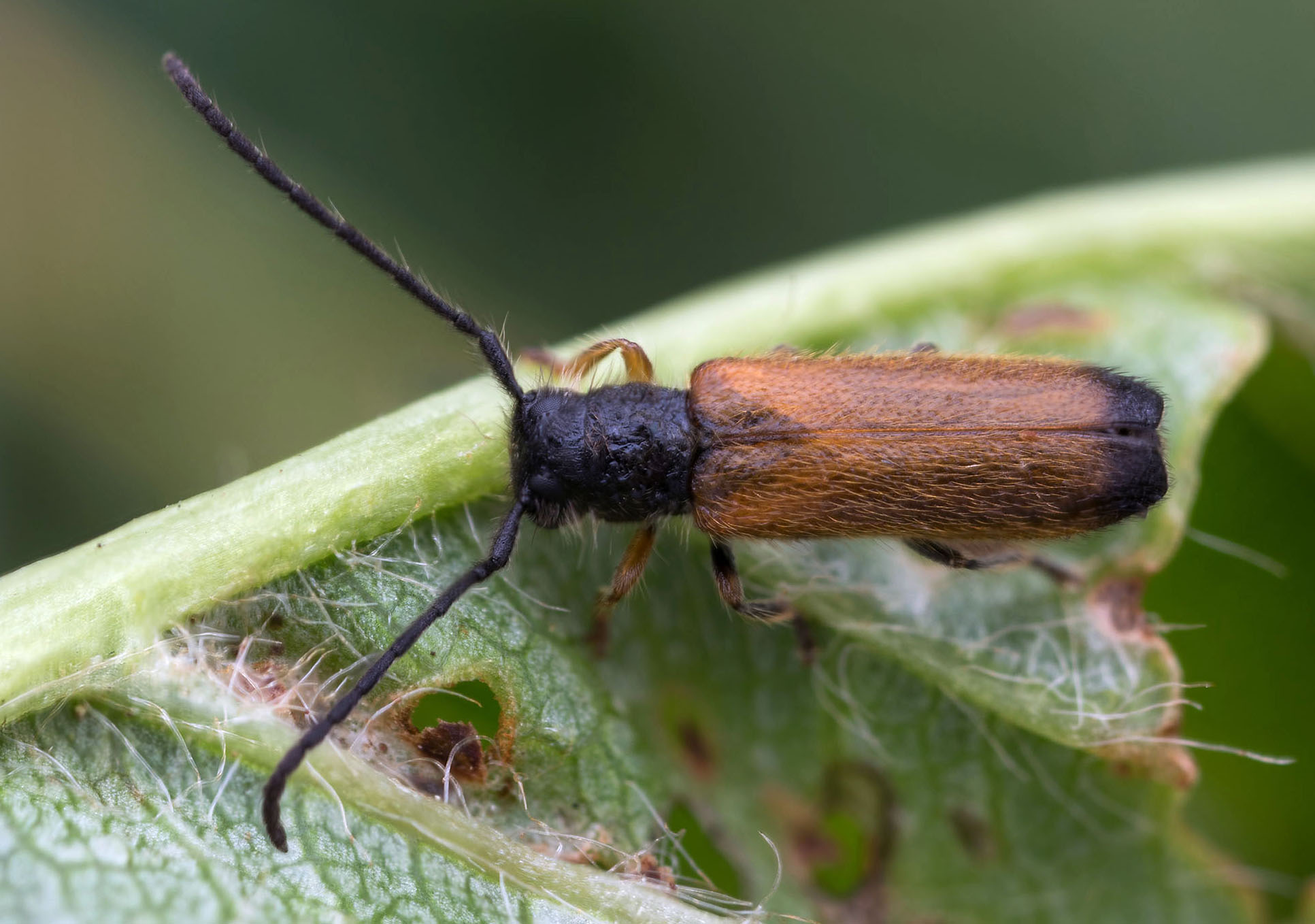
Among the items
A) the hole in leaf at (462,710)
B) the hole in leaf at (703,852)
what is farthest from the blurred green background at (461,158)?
the hole in leaf at (703,852)

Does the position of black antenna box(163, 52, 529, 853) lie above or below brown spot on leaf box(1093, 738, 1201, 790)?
above

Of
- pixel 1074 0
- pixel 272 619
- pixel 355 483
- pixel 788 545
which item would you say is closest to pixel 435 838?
pixel 272 619

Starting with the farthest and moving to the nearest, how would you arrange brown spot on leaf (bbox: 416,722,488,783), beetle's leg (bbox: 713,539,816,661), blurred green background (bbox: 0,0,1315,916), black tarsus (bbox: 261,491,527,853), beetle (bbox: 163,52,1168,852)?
blurred green background (bbox: 0,0,1315,916), beetle (bbox: 163,52,1168,852), beetle's leg (bbox: 713,539,816,661), brown spot on leaf (bbox: 416,722,488,783), black tarsus (bbox: 261,491,527,853)

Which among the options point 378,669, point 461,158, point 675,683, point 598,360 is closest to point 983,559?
point 675,683

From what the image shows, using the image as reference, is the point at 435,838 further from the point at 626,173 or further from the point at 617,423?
the point at 626,173

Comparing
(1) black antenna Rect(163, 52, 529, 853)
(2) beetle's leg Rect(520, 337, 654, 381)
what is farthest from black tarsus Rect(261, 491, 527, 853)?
(2) beetle's leg Rect(520, 337, 654, 381)

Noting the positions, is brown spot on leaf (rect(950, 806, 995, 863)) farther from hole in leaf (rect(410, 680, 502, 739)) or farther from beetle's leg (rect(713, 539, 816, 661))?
hole in leaf (rect(410, 680, 502, 739))

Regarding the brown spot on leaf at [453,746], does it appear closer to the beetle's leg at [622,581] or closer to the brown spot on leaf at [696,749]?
the beetle's leg at [622,581]
